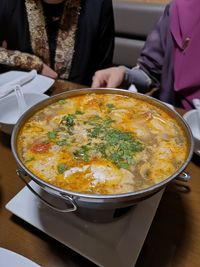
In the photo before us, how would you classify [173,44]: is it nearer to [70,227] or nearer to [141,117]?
[141,117]

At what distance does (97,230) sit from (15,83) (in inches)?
34.6

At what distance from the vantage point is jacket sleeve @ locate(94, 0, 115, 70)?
1.97m

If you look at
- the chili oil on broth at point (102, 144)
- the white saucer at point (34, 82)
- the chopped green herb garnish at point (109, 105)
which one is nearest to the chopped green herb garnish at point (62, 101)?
→ the chili oil on broth at point (102, 144)

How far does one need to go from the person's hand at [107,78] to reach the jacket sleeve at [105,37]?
70 cm

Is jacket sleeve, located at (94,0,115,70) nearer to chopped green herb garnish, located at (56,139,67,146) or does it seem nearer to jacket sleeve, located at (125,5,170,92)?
jacket sleeve, located at (125,5,170,92)

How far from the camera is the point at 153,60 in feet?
5.54

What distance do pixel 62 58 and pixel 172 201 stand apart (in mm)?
1310

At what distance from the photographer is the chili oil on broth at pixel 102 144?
72 cm

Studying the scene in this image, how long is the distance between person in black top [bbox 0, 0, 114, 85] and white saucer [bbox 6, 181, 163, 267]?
38.7 inches

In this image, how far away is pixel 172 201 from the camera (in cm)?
88

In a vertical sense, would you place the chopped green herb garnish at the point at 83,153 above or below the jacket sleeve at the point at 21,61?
above

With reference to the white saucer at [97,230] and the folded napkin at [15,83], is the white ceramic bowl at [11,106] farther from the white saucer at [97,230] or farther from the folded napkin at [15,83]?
the white saucer at [97,230]

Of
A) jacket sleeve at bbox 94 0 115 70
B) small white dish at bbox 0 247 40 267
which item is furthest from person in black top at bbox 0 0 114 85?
small white dish at bbox 0 247 40 267

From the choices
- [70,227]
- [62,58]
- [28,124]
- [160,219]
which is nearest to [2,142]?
[28,124]
